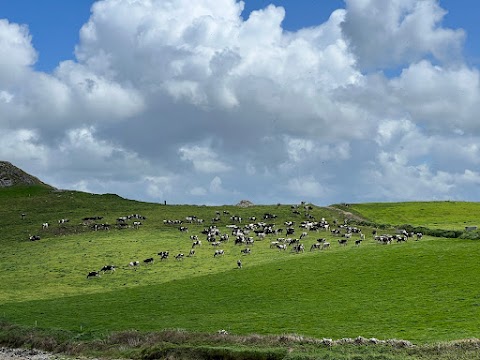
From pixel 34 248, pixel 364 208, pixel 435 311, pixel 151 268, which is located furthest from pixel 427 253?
pixel 364 208

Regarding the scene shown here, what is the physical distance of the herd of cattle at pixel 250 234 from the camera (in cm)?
8188

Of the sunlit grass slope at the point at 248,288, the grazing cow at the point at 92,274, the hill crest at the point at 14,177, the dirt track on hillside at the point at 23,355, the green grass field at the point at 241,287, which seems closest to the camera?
the dirt track on hillside at the point at 23,355

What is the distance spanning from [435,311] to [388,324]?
5174mm

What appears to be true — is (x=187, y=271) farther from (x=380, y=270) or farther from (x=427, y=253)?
(x=427, y=253)

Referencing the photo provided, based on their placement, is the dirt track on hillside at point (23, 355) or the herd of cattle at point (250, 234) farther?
the herd of cattle at point (250, 234)

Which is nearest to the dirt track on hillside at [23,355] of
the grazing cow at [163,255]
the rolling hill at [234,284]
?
the rolling hill at [234,284]

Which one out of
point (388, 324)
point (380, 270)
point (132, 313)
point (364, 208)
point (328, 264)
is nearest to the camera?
point (388, 324)

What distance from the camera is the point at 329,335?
4275 centimetres

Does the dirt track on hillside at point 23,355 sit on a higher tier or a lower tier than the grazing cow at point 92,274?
lower

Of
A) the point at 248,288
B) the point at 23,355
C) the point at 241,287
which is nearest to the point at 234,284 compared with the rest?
the point at 241,287

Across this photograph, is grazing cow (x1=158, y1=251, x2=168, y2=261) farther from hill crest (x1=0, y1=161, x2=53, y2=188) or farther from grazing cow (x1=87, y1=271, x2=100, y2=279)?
hill crest (x1=0, y1=161, x2=53, y2=188)

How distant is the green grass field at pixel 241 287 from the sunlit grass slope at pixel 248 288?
11 centimetres

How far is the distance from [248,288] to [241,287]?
2.96ft

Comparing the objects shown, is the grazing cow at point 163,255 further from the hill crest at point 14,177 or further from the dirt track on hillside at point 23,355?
the hill crest at point 14,177
